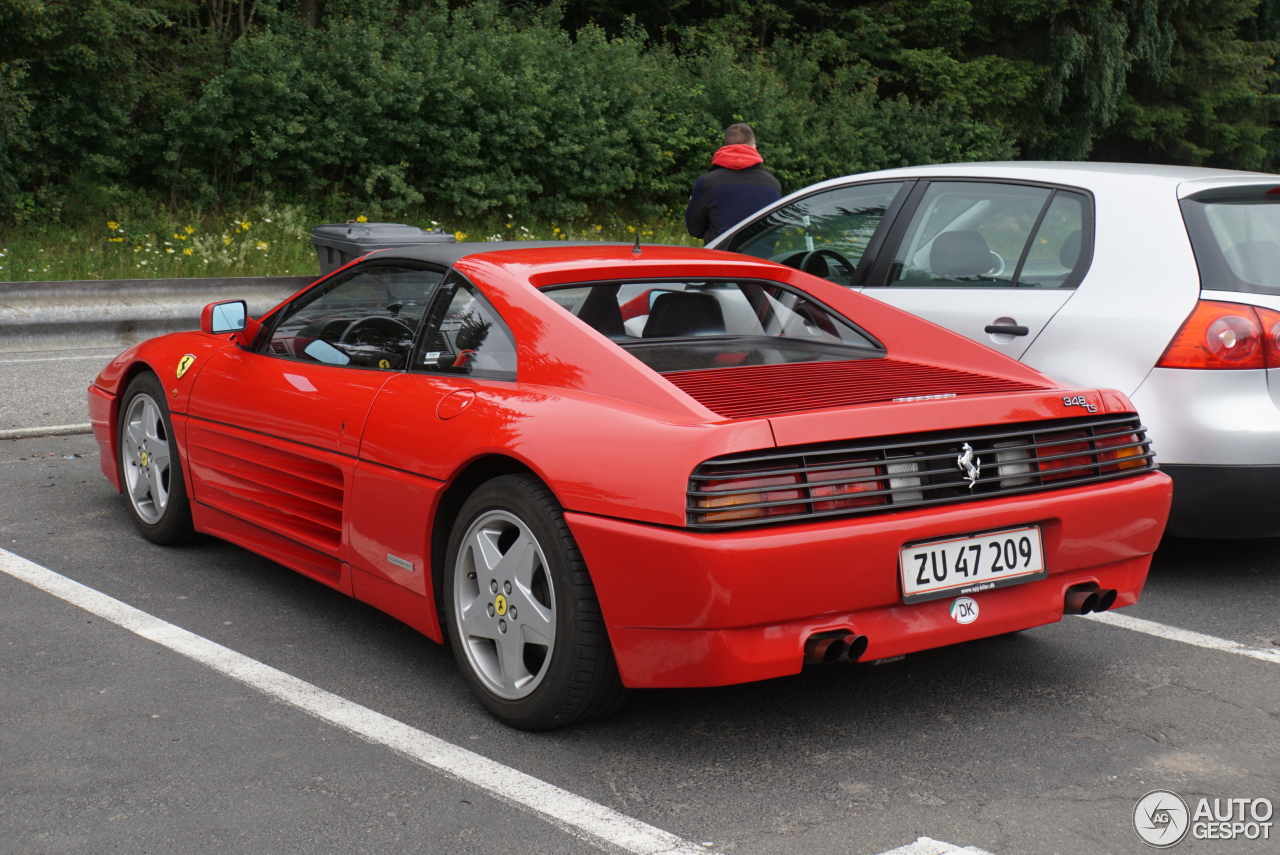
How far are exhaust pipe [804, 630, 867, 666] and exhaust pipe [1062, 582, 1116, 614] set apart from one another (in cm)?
70

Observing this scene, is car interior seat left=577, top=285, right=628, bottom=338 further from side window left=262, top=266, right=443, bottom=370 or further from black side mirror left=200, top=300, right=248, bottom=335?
black side mirror left=200, top=300, right=248, bottom=335

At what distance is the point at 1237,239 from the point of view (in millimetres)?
4656

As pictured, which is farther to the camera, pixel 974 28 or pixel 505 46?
pixel 974 28

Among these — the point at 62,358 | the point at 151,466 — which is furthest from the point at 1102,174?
the point at 62,358

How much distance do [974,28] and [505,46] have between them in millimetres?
14674

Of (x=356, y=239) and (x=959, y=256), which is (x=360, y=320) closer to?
(x=959, y=256)

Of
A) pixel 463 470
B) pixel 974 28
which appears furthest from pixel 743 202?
pixel 974 28

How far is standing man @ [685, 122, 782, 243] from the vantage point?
8891 millimetres

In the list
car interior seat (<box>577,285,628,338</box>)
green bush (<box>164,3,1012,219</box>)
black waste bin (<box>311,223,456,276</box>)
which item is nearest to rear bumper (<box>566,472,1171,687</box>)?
car interior seat (<box>577,285,628,338</box>)

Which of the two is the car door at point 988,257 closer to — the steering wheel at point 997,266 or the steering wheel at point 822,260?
the steering wheel at point 997,266

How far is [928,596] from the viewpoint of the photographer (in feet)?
10.3

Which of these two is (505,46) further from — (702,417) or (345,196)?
(702,417)

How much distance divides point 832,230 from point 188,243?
10510 mm

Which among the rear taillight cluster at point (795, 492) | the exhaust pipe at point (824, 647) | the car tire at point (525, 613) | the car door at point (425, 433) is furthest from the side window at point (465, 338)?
the exhaust pipe at point (824, 647)
